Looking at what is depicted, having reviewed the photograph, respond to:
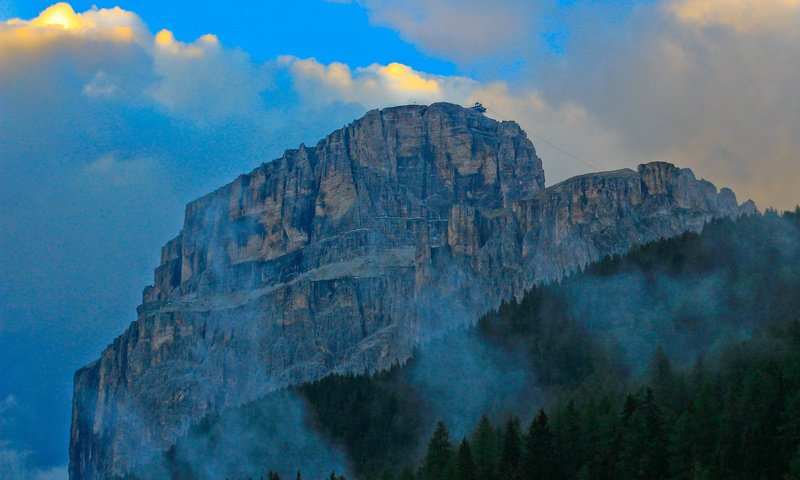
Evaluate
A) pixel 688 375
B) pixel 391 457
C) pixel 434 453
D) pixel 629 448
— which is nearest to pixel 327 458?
pixel 391 457

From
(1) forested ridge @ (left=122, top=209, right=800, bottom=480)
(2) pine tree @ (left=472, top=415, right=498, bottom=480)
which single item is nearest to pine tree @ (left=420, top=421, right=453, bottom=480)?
(1) forested ridge @ (left=122, top=209, right=800, bottom=480)

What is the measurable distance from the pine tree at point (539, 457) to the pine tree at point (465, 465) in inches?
192

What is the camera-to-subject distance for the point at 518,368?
199 metres

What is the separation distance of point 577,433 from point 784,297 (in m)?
38.4

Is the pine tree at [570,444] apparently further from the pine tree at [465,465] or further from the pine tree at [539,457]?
the pine tree at [465,465]

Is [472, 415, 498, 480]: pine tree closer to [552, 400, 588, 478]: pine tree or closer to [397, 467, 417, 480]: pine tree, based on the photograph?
[552, 400, 588, 478]: pine tree

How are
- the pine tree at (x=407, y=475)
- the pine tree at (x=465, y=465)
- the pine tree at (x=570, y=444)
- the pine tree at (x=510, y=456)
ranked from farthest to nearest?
the pine tree at (x=407, y=475) < the pine tree at (x=465, y=465) < the pine tree at (x=510, y=456) < the pine tree at (x=570, y=444)

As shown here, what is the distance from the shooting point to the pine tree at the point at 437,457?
6216 inches

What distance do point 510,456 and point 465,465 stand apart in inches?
161

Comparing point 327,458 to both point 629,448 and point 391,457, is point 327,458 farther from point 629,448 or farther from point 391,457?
point 629,448

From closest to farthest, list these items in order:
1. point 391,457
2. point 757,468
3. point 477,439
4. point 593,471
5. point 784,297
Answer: point 757,468
point 593,471
point 477,439
point 784,297
point 391,457

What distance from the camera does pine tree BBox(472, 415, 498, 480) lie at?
150 m

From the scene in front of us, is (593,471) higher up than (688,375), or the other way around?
(688,375)

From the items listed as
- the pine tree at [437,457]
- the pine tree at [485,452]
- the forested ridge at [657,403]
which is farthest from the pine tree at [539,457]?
the pine tree at [437,457]
